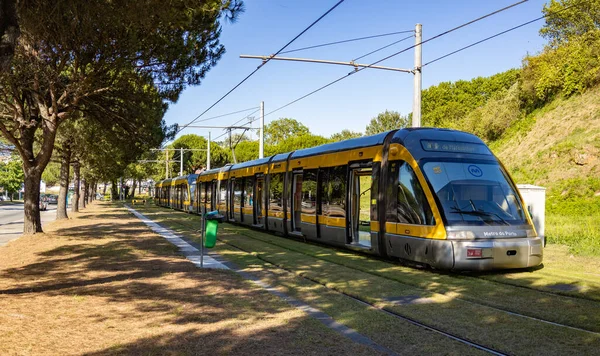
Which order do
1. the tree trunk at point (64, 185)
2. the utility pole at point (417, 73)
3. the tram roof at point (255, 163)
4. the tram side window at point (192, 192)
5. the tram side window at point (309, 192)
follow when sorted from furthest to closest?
1. the tram side window at point (192, 192)
2. the tree trunk at point (64, 185)
3. the tram roof at point (255, 163)
4. the utility pole at point (417, 73)
5. the tram side window at point (309, 192)

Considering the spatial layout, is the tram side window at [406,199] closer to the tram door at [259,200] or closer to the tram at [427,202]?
the tram at [427,202]

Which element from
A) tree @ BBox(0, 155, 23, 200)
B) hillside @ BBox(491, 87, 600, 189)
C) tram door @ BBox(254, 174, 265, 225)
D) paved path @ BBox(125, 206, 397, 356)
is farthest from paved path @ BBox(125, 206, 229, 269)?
tree @ BBox(0, 155, 23, 200)

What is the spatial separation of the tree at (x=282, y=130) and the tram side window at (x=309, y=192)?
74.8 metres

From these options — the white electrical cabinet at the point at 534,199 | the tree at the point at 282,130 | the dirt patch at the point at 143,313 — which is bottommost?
the dirt patch at the point at 143,313

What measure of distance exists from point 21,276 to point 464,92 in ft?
214

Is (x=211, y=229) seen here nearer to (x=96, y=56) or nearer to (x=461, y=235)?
(x=461, y=235)

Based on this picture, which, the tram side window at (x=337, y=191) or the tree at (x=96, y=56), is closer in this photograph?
the tree at (x=96, y=56)

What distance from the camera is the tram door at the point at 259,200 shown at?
20.9 metres

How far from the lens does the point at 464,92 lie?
2677 inches

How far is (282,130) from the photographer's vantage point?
91.8 m

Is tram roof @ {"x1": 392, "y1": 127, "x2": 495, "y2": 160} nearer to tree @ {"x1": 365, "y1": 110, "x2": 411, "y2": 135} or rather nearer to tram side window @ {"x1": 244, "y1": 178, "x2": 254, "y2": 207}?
tram side window @ {"x1": 244, "y1": 178, "x2": 254, "y2": 207}

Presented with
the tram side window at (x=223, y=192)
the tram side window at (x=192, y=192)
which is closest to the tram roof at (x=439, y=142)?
the tram side window at (x=223, y=192)

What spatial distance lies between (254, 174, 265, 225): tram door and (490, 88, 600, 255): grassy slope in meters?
10.5

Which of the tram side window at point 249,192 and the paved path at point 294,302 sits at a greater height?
the tram side window at point 249,192
